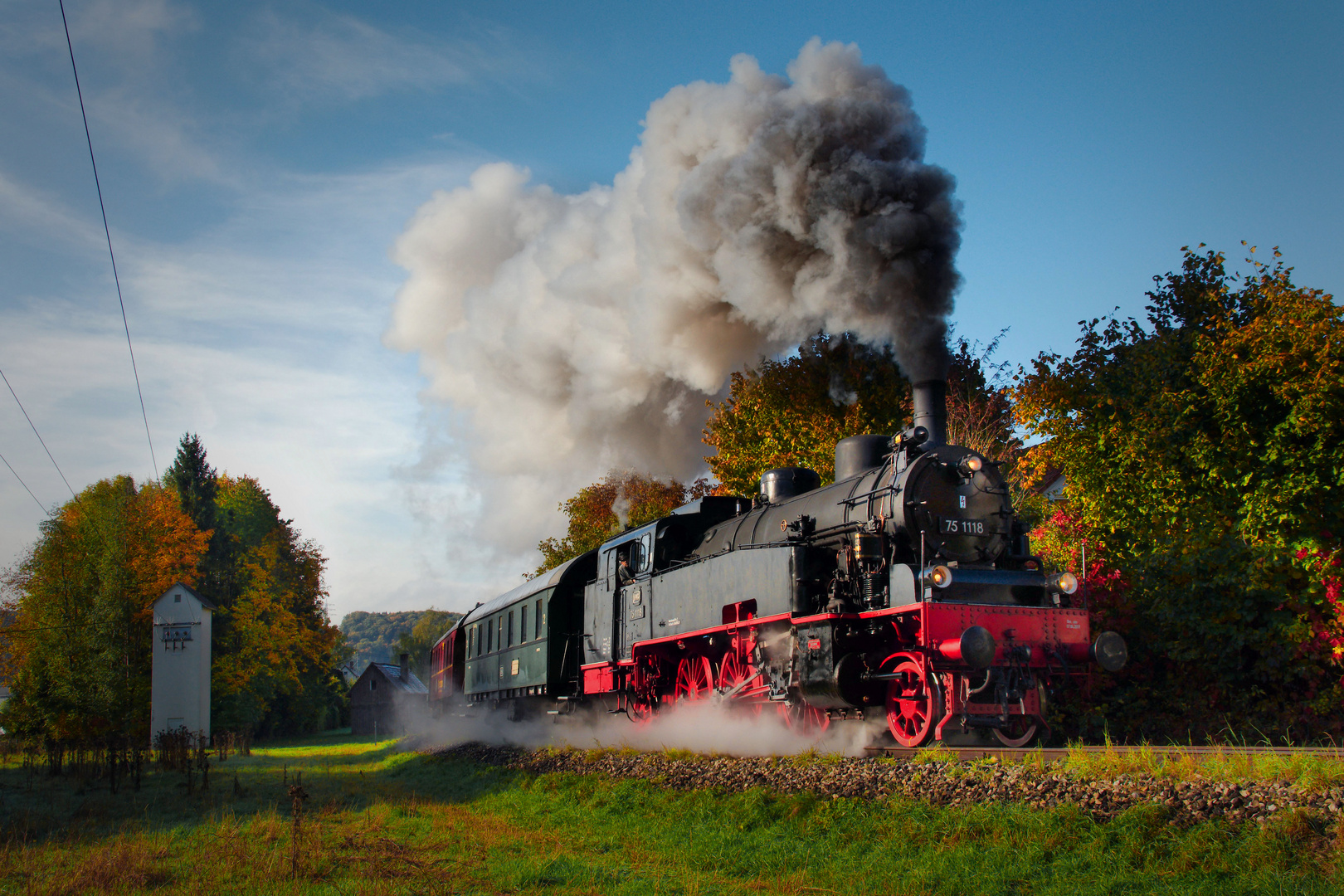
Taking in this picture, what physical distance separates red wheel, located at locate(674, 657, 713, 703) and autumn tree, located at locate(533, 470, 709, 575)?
21.7 m

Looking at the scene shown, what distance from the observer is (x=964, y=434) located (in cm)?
1830

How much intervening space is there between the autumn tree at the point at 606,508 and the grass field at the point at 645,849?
2467 cm

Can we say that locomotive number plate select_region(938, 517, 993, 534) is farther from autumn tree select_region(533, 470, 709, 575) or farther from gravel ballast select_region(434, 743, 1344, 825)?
autumn tree select_region(533, 470, 709, 575)

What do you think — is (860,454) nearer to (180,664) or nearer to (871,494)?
(871,494)

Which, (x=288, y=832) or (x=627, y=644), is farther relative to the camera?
(x=627, y=644)

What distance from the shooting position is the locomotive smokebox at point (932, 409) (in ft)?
34.1

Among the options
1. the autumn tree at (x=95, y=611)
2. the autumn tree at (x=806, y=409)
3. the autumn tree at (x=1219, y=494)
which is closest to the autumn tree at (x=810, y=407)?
the autumn tree at (x=806, y=409)

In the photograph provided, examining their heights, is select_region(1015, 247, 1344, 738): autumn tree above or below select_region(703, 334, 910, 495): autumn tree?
below

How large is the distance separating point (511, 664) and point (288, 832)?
1020cm

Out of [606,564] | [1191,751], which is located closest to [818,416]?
[606,564]


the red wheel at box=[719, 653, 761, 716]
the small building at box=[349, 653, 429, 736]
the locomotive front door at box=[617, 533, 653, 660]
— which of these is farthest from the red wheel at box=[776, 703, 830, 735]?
the small building at box=[349, 653, 429, 736]

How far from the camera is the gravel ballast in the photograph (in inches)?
211

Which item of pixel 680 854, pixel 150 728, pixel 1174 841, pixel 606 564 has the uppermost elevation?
pixel 606 564

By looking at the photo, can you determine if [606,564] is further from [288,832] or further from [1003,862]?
[1003,862]
